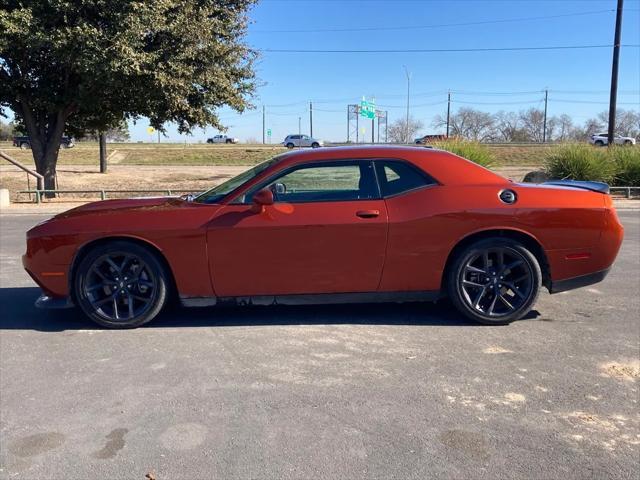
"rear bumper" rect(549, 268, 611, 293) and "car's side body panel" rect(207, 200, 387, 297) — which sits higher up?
"car's side body panel" rect(207, 200, 387, 297)

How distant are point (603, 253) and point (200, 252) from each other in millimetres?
3484

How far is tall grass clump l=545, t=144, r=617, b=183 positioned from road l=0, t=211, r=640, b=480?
15.2m

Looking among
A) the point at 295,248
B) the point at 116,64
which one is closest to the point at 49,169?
the point at 116,64

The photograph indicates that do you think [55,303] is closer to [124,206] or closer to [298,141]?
[124,206]

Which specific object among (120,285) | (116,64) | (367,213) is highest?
(116,64)

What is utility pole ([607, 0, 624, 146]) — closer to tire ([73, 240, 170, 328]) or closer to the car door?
the car door

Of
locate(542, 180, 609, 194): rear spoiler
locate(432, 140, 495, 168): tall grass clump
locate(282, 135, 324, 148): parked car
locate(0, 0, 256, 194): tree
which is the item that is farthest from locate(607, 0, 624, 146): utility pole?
locate(282, 135, 324, 148): parked car

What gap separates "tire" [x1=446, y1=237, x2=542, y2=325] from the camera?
485 cm

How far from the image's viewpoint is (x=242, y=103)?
19.7 m

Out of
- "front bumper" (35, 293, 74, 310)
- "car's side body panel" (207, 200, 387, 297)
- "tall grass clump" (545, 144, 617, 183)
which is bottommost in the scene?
"front bumper" (35, 293, 74, 310)

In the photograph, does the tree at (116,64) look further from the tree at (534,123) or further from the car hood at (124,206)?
the tree at (534,123)

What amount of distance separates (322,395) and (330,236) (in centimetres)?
151

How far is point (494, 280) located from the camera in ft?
16.1

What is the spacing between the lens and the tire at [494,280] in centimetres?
485
